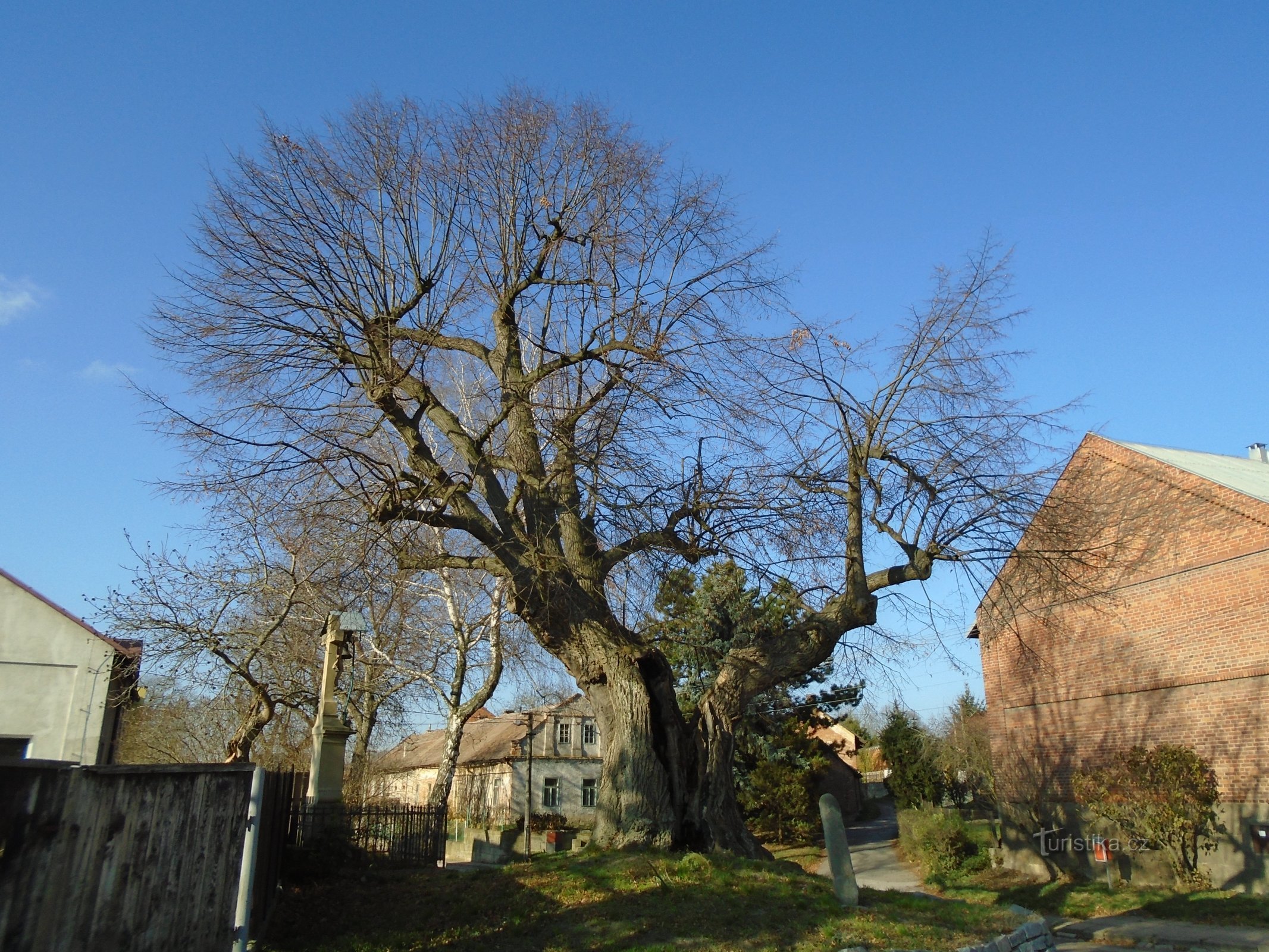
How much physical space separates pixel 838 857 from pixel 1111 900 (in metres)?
13.1

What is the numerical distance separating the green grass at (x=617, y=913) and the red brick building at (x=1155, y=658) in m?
7.51

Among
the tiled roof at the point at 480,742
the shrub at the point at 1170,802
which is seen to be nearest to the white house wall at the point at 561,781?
the tiled roof at the point at 480,742

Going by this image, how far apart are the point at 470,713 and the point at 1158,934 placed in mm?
14809

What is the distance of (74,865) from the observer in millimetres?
5891

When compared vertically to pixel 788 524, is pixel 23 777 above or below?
below

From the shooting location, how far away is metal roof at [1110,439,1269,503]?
2089 cm

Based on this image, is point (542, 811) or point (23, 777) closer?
point (23, 777)

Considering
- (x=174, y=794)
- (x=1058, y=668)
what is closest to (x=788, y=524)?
(x=174, y=794)

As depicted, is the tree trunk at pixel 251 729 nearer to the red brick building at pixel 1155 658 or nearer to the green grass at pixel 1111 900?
the green grass at pixel 1111 900

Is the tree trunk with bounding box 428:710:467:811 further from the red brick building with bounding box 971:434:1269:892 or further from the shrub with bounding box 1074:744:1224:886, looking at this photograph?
the shrub with bounding box 1074:744:1224:886

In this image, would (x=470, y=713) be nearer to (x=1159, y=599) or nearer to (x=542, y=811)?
(x=1159, y=599)

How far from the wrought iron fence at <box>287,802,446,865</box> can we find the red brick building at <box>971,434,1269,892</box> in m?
10.6

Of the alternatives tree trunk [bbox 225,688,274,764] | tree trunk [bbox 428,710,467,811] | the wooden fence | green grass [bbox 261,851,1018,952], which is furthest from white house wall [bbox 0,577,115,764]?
the wooden fence

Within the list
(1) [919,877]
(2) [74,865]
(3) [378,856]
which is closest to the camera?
(2) [74,865]
